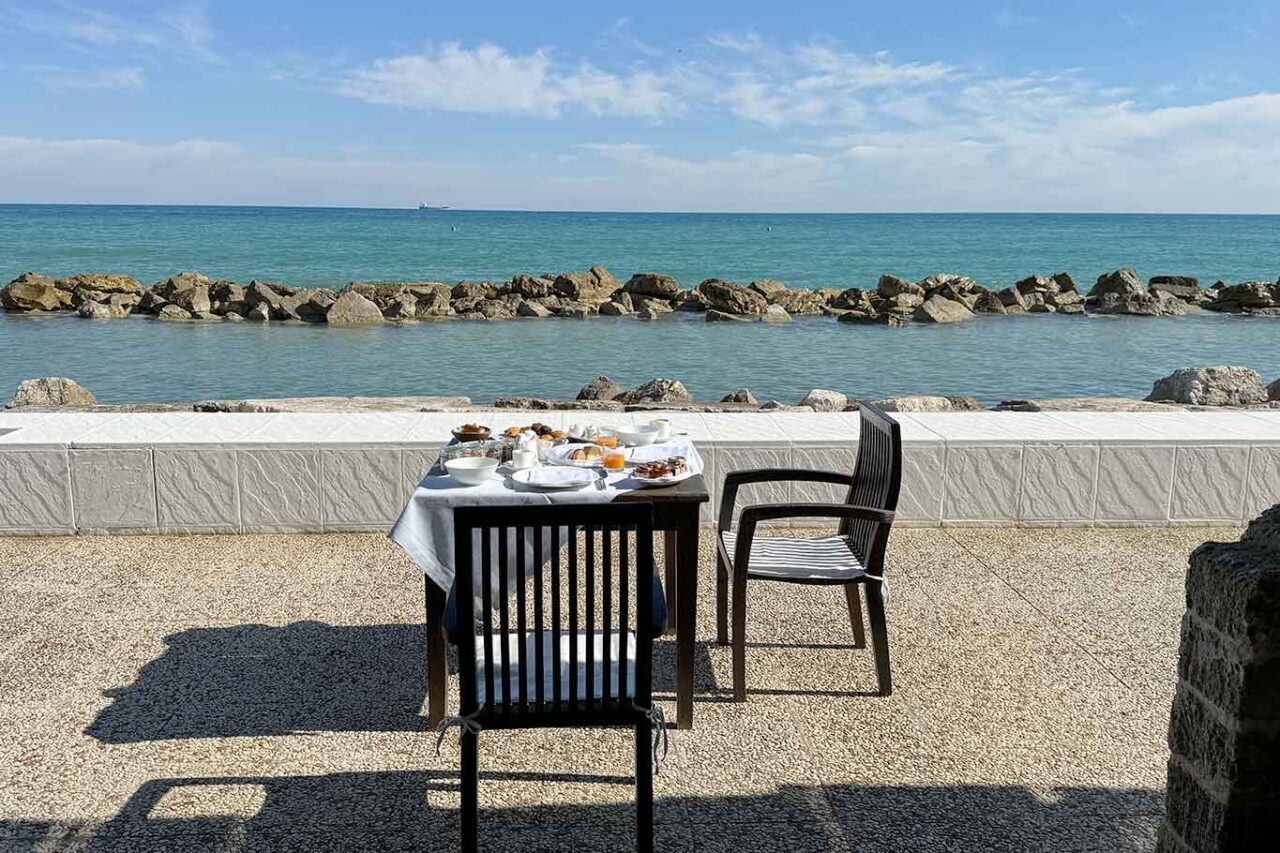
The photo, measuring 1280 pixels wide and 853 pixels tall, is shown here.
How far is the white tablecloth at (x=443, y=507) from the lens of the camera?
3.39 metres

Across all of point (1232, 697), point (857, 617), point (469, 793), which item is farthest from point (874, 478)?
point (1232, 697)

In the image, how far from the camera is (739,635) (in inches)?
147

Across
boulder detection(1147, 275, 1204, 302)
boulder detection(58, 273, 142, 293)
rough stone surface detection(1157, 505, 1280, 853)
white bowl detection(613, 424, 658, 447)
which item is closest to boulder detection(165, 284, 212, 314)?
boulder detection(58, 273, 142, 293)

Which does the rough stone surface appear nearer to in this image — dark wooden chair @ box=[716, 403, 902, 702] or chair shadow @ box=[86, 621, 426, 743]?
dark wooden chair @ box=[716, 403, 902, 702]

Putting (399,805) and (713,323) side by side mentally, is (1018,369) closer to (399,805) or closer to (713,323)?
(713,323)

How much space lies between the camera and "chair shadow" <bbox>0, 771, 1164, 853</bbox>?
2.86m

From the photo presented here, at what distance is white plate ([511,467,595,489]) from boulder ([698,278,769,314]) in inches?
942

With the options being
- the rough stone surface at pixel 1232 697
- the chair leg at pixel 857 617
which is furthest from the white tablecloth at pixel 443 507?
the rough stone surface at pixel 1232 697

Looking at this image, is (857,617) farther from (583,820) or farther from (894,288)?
(894,288)

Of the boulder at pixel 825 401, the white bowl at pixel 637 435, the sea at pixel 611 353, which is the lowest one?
the sea at pixel 611 353

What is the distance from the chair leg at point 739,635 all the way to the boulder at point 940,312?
76.0 ft

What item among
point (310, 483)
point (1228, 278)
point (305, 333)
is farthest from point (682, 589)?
point (1228, 278)

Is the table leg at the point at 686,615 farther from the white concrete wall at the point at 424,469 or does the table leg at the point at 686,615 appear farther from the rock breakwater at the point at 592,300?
the rock breakwater at the point at 592,300

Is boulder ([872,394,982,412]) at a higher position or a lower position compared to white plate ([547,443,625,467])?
lower
